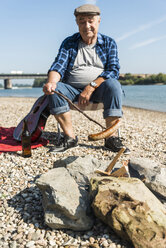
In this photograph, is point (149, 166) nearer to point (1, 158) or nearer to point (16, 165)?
point (16, 165)

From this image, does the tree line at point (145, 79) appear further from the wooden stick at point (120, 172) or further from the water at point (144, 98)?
the wooden stick at point (120, 172)

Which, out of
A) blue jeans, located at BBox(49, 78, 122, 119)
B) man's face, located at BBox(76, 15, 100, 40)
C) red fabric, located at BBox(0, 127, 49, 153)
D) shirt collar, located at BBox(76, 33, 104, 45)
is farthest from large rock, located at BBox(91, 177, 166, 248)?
shirt collar, located at BBox(76, 33, 104, 45)

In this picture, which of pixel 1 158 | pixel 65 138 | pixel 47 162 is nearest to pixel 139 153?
pixel 65 138

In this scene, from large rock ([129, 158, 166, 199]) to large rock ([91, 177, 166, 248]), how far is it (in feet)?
1.13

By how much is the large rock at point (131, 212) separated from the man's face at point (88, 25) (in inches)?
113

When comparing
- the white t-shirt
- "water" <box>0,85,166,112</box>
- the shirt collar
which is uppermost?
the shirt collar

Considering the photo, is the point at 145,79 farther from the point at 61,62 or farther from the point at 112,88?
the point at 112,88

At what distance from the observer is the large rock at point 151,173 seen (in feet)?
8.48

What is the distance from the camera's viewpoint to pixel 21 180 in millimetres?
3186

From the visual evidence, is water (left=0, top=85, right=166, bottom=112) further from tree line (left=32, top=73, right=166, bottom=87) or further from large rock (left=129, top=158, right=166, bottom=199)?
tree line (left=32, top=73, right=166, bottom=87)

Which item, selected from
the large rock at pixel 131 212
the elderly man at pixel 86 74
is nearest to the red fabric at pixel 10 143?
the elderly man at pixel 86 74

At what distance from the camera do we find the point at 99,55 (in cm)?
448

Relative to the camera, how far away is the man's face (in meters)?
4.07

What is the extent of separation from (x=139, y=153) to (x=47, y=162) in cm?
173
